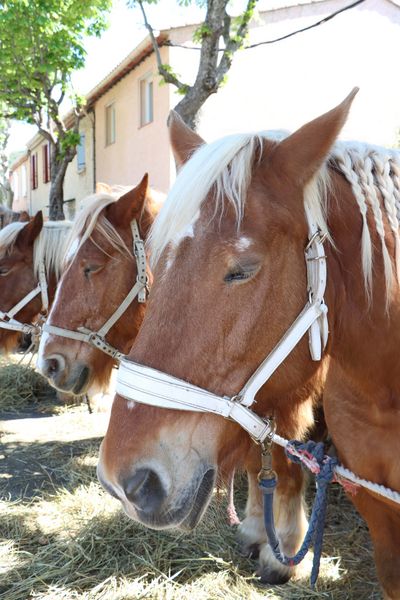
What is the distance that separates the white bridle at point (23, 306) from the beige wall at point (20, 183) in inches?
1052

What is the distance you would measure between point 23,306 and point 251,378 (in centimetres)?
363

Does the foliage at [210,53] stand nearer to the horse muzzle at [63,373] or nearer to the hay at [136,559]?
the horse muzzle at [63,373]

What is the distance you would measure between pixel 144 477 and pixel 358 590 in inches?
85.2

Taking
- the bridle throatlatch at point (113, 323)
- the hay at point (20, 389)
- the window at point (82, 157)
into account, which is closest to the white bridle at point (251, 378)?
the bridle throatlatch at point (113, 323)

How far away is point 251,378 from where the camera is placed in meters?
1.54

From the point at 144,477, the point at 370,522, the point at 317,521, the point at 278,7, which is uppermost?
the point at 278,7

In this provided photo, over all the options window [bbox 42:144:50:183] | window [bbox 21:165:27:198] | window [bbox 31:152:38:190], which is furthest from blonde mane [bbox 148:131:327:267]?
window [bbox 21:165:27:198]

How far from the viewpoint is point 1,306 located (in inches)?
186

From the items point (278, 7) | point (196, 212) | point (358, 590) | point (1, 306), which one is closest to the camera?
point (196, 212)

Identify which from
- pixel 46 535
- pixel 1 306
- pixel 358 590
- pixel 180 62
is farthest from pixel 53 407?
pixel 180 62

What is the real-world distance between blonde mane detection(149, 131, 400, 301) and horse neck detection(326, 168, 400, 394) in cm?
3

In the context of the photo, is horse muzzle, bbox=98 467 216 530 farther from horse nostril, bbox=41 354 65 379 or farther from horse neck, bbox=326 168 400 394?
horse nostril, bbox=41 354 65 379

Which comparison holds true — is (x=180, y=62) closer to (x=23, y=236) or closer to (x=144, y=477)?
(x=23, y=236)

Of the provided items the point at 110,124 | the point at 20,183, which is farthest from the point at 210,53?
the point at 20,183
